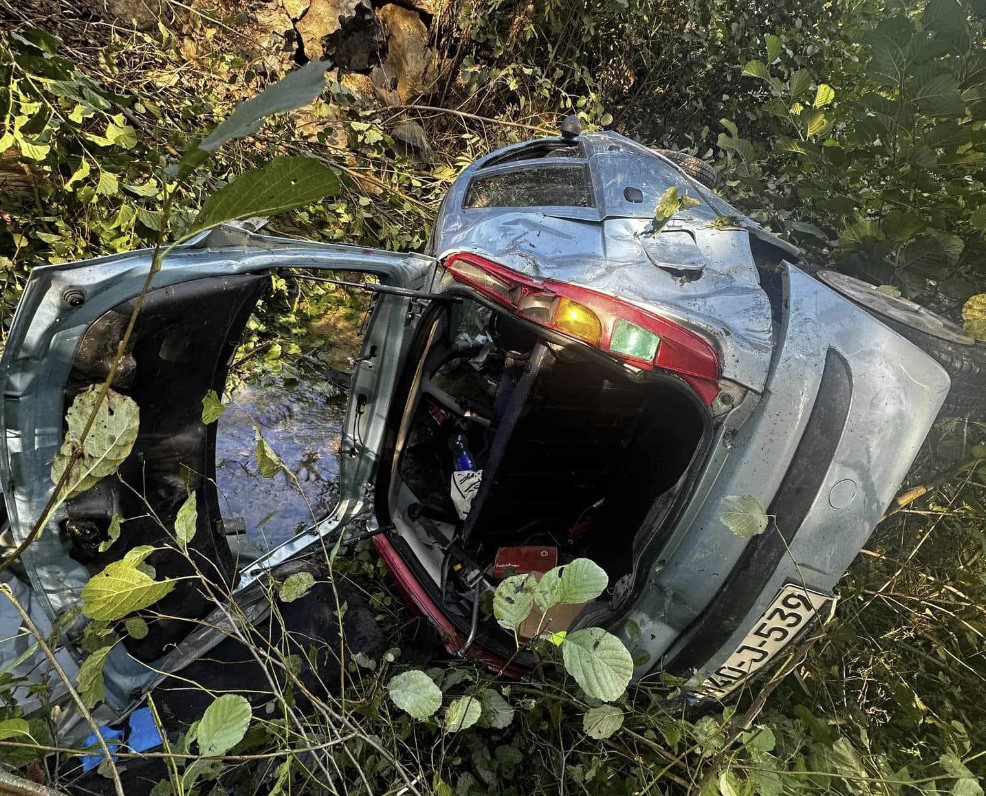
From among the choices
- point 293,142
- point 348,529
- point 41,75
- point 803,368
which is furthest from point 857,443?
point 293,142

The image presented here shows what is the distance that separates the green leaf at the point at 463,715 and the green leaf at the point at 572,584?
0.32 m

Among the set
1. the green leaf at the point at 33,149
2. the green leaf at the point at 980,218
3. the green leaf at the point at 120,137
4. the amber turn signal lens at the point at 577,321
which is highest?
the green leaf at the point at 980,218

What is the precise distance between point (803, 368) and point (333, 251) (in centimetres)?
158

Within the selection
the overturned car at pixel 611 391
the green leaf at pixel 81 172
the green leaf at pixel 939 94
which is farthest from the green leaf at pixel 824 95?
the green leaf at pixel 81 172

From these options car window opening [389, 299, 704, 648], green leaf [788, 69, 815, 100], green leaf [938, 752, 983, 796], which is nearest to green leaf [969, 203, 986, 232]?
green leaf [788, 69, 815, 100]

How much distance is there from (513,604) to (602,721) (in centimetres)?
50

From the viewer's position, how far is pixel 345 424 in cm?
289

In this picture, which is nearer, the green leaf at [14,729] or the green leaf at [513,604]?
the green leaf at [14,729]

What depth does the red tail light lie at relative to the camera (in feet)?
4.95

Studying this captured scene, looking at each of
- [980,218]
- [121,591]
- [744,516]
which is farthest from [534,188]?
[121,591]

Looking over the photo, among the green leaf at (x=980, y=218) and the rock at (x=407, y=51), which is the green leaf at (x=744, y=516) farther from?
the rock at (x=407, y=51)

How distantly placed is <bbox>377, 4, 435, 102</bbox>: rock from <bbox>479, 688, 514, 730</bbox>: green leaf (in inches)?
223

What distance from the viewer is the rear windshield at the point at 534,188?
88.4 inches

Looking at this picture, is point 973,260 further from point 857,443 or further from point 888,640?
point 888,640
